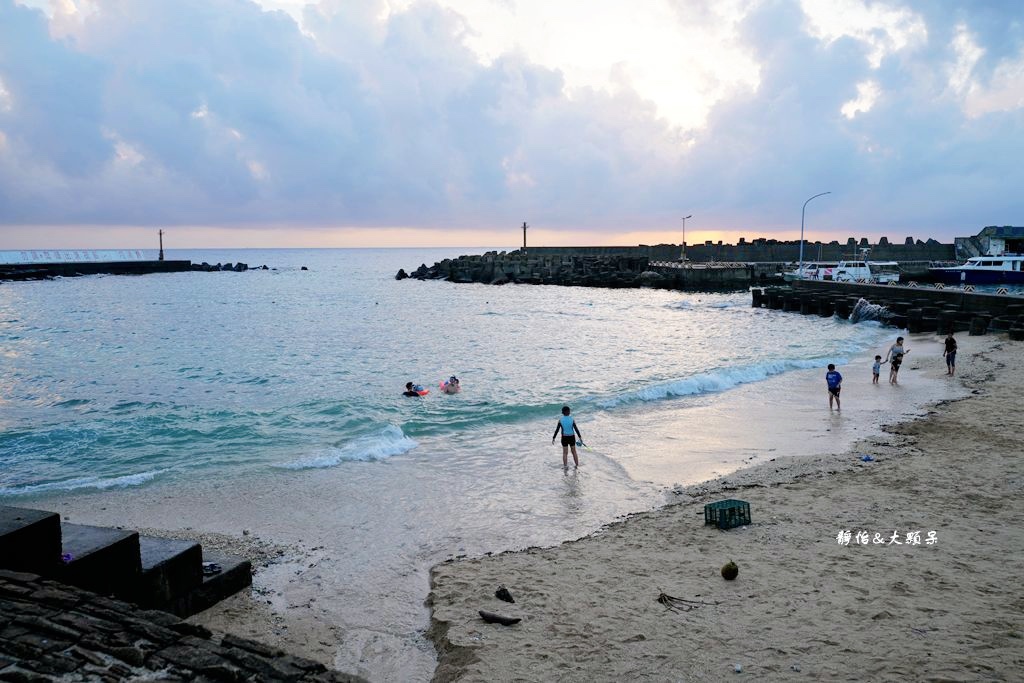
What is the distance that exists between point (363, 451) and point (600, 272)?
2799 inches

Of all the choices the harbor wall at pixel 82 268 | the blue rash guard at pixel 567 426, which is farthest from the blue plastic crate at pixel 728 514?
the harbor wall at pixel 82 268

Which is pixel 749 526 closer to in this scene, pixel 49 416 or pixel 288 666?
pixel 288 666

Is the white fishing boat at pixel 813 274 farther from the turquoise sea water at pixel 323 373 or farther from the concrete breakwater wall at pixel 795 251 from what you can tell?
the concrete breakwater wall at pixel 795 251

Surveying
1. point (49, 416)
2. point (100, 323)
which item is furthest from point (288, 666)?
point (100, 323)

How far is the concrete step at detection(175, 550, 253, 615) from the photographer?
7363 mm

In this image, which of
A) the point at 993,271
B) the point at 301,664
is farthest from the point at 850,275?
the point at 301,664

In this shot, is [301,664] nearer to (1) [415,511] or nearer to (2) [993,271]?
(1) [415,511]

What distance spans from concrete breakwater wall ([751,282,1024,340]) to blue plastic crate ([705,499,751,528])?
24139mm

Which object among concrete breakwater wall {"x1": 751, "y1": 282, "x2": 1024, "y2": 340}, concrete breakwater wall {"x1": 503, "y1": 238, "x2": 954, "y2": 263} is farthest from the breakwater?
concrete breakwater wall {"x1": 751, "y1": 282, "x2": 1024, "y2": 340}

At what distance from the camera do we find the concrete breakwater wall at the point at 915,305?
3080cm

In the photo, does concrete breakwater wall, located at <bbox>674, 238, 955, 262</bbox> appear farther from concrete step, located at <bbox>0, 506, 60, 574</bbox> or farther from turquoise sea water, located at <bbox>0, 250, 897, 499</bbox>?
concrete step, located at <bbox>0, 506, 60, 574</bbox>

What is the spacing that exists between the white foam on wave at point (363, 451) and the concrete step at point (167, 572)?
6.44m

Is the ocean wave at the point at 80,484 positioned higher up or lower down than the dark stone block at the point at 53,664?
lower down

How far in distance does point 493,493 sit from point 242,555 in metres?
4.28
